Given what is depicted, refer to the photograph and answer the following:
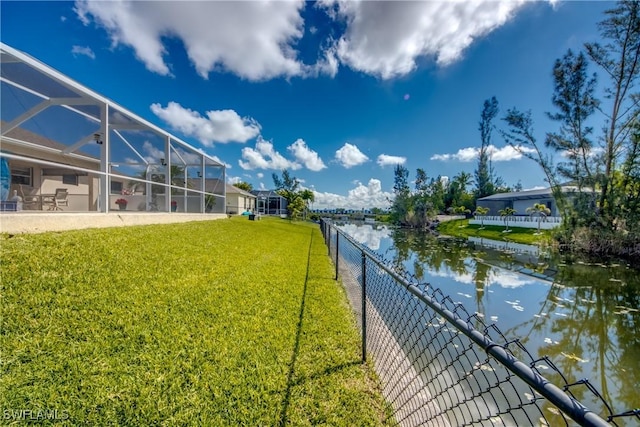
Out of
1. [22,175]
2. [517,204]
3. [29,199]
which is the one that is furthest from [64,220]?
[517,204]

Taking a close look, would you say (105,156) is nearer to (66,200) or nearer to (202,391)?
(66,200)

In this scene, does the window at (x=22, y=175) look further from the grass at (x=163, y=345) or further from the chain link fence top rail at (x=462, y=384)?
the chain link fence top rail at (x=462, y=384)

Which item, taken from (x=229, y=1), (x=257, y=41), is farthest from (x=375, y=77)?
(x=229, y=1)

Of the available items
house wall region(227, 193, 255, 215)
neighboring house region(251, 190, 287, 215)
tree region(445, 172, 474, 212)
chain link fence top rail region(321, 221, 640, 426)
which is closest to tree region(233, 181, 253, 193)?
neighboring house region(251, 190, 287, 215)

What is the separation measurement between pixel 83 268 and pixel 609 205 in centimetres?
1731

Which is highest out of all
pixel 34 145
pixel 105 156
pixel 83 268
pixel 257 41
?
pixel 257 41

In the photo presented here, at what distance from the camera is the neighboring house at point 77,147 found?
534cm

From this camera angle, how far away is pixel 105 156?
630cm

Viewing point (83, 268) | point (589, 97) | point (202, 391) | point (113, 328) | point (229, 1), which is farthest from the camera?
point (589, 97)

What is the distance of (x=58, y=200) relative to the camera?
6.82m

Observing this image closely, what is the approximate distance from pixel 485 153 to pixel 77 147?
4449 cm

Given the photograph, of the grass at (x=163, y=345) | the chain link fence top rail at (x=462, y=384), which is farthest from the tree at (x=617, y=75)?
the grass at (x=163, y=345)

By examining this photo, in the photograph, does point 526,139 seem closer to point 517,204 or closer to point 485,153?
point 517,204

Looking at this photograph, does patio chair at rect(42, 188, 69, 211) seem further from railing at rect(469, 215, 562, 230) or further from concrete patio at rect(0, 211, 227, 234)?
railing at rect(469, 215, 562, 230)
